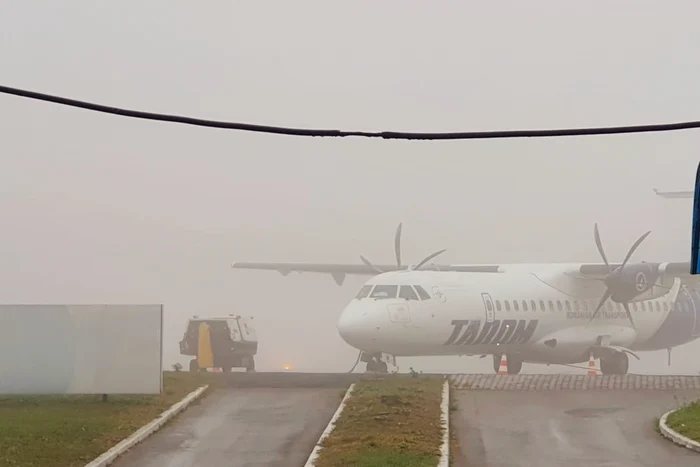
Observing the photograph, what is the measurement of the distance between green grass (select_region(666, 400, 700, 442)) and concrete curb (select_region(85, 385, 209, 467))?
8.18 m

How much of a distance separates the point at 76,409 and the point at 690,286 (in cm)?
2396

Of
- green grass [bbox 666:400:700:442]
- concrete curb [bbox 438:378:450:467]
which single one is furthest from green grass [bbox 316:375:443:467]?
green grass [bbox 666:400:700:442]

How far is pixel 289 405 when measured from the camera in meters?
20.1

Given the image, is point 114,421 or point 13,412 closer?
point 114,421

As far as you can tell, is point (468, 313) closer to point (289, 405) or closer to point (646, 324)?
point (646, 324)

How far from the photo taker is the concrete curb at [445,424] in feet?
46.5

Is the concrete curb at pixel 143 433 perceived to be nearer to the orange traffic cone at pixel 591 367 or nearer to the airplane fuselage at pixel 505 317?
the airplane fuselage at pixel 505 317

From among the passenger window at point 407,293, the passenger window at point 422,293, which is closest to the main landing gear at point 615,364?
the passenger window at point 422,293

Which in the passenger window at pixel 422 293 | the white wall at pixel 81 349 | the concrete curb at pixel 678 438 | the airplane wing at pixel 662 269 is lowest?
the concrete curb at pixel 678 438

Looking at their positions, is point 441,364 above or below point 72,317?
below

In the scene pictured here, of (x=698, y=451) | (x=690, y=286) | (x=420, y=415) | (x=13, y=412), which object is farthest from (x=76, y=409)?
(x=690, y=286)

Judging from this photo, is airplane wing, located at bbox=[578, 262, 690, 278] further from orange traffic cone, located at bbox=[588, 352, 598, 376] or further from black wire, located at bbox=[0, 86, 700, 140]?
black wire, located at bbox=[0, 86, 700, 140]

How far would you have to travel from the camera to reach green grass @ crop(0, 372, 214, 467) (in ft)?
46.9

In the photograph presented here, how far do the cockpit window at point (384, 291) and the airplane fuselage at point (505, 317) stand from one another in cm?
3
